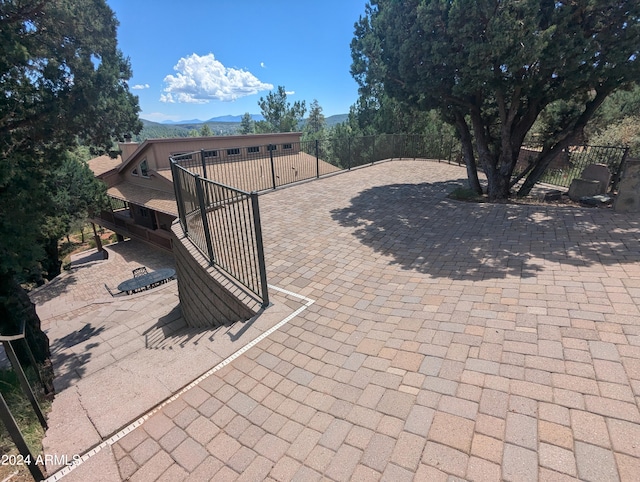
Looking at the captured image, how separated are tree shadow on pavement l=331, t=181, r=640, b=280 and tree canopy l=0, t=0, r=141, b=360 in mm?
6666

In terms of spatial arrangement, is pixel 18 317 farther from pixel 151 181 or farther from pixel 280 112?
pixel 280 112

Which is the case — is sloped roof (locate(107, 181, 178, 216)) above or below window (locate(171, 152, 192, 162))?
below

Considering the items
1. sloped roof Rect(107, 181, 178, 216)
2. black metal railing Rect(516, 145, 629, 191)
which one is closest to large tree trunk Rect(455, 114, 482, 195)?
black metal railing Rect(516, 145, 629, 191)

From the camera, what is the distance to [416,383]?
97.7 inches

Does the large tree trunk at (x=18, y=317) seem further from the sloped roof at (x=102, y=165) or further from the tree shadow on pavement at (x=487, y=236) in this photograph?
the sloped roof at (x=102, y=165)

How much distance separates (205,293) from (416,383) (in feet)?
11.0

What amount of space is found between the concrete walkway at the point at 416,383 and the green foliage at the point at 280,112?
146 ft

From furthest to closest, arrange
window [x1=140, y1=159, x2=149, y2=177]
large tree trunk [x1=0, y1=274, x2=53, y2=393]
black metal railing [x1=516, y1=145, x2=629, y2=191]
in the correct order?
window [x1=140, y1=159, x2=149, y2=177], black metal railing [x1=516, y1=145, x2=629, y2=191], large tree trunk [x1=0, y1=274, x2=53, y2=393]

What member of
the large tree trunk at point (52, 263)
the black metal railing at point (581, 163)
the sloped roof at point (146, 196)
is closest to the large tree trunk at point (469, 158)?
the black metal railing at point (581, 163)

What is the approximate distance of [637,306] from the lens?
120 inches

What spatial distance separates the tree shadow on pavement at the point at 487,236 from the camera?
4.42m

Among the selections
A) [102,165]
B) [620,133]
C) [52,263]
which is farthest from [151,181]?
[620,133]

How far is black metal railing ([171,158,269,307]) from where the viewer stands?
3.68m

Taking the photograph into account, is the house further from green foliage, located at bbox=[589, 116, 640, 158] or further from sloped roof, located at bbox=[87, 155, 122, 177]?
green foliage, located at bbox=[589, 116, 640, 158]
